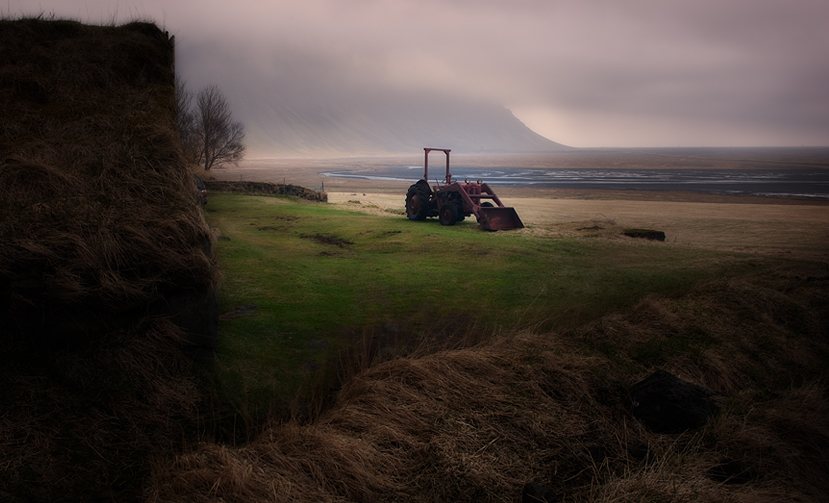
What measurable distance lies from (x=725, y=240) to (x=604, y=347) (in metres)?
7.41

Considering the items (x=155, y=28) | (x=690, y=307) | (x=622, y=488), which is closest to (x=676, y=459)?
(x=622, y=488)

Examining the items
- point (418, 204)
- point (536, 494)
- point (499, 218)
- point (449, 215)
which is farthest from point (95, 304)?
point (418, 204)

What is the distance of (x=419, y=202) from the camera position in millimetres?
19203

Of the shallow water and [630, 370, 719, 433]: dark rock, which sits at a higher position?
the shallow water

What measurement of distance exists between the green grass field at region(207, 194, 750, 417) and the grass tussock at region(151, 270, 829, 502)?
0.53m

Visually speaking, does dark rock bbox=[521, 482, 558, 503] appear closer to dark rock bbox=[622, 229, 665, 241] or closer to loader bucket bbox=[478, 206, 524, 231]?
dark rock bbox=[622, 229, 665, 241]

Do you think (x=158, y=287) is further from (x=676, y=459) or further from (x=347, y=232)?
(x=347, y=232)

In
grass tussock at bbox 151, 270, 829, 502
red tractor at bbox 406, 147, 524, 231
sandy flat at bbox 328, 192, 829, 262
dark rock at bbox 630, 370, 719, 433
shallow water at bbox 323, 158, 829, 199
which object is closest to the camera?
grass tussock at bbox 151, 270, 829, 502

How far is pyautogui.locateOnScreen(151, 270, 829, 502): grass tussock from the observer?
205 inches

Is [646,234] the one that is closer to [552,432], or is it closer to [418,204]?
[418,204]

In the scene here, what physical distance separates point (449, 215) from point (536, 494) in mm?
13318

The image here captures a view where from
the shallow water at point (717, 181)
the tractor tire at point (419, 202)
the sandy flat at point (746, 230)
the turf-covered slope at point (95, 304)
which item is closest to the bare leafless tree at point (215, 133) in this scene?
the shallow water at point (717, 181)

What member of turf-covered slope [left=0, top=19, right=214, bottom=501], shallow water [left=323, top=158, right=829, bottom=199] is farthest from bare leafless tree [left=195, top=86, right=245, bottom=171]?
turf-covered slope [left=0, top=19, right=214, bottom=501]

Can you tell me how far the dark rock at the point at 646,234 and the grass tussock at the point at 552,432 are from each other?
5.49 meters
